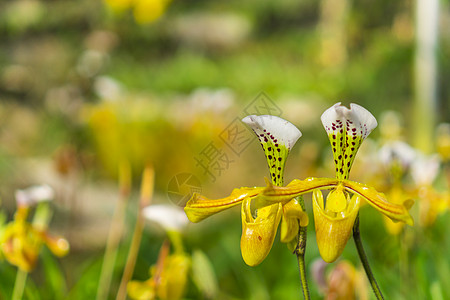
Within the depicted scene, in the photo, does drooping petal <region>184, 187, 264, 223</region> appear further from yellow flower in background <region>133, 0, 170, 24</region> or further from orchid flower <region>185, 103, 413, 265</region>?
yellow flower in background <region>133, 0, 170, 24</region>

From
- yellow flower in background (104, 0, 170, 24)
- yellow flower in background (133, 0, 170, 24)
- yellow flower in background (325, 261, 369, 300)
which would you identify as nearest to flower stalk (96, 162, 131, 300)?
yellow flower in background (325, 261, 369, 300)

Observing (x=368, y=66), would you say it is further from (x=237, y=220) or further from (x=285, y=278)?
(x=285, y=278)

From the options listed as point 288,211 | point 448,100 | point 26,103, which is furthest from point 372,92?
point 288,211

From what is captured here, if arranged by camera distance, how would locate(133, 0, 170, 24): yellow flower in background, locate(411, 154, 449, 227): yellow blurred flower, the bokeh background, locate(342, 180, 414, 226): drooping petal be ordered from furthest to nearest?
locate(133, 0, 170, 24): yellow flower in background < the bokeh background < locate(411, 154, 449, 227): yellow blurred flower < locate(342, 180, 414, 226): drooping petal

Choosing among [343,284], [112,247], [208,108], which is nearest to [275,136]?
[343,284]

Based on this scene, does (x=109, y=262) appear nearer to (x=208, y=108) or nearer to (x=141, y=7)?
(x=208, y=108)

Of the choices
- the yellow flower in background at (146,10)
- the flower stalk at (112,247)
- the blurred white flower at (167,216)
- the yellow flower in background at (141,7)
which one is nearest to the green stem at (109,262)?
the flower stalk at (112,247)

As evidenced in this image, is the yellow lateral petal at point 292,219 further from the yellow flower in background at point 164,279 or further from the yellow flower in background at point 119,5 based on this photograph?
the yellow flower in background at point 119,5
